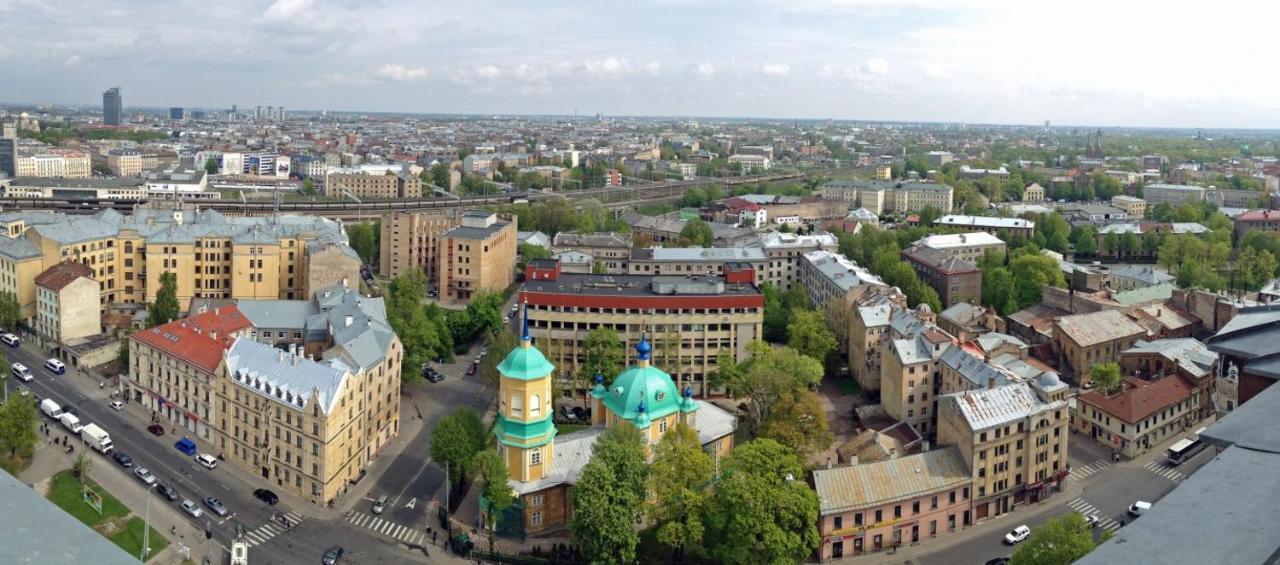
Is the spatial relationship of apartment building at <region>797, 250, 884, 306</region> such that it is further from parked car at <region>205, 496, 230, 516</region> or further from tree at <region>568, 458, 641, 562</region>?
parked car at <region>205, 496, 230, 516</region>

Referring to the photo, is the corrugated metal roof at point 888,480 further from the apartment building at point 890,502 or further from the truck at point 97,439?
the truck at point 97,439

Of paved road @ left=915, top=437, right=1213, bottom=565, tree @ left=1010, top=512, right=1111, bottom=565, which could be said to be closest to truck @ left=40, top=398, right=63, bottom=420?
paved road @ left=915, top=437, right=1213, bottom=565

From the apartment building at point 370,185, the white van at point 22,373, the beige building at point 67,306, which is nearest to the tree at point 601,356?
the white van at point 22,373

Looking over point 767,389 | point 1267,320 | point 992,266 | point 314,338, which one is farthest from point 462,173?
point 1267,320

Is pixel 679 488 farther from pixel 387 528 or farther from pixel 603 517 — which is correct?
pixel 387 528

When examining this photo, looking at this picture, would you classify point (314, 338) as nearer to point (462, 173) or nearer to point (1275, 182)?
point (462, 173)

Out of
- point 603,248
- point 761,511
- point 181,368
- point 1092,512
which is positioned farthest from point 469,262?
point 1092,512

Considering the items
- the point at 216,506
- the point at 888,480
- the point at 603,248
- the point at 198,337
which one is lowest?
the point at 216,506
